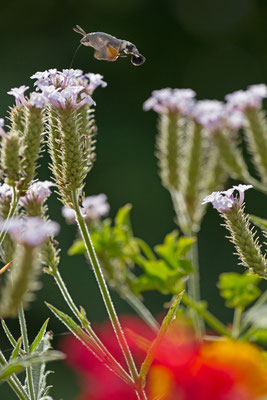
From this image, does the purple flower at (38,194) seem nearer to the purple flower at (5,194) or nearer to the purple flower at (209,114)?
the purple flower at (5,194)

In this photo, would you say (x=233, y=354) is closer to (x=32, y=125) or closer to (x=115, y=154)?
(x=32, y=125)

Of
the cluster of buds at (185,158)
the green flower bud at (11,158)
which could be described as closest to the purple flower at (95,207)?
the cluster of buds at (185,158)

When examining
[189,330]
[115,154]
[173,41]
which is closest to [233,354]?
[189,330]

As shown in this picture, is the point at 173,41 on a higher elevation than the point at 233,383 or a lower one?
higher

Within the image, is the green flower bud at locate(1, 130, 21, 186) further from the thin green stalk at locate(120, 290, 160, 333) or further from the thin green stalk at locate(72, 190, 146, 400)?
the thin green stalk at locate(120, 290, 160, 333)

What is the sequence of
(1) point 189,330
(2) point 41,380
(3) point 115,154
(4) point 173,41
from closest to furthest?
(2) point 41,380, (1) point 189,330, (3) point 115,154, (4) point 173,41

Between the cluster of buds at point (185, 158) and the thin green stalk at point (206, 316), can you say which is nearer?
the thin green stalk at point (206, 316)
